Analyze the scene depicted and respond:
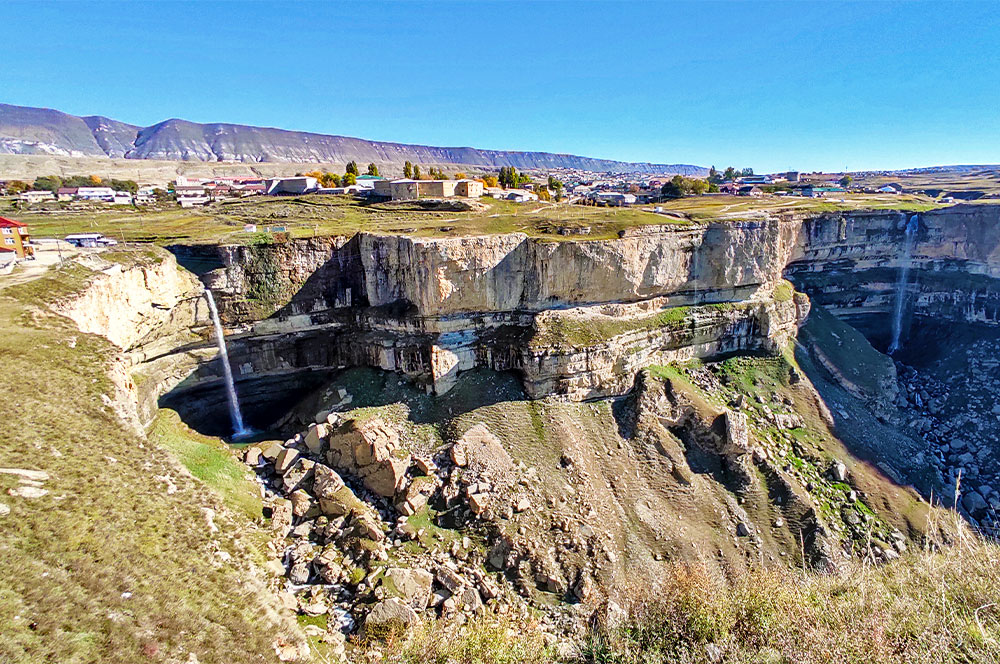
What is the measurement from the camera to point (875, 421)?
26.9 m

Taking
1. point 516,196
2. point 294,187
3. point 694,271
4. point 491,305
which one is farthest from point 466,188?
point 694,271

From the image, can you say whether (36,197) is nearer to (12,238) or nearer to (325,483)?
(12,238)

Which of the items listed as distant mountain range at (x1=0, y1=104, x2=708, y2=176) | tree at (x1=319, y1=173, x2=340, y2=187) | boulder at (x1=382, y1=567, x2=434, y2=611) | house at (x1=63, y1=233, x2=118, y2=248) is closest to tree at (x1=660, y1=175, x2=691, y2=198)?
tree at (x1=319, y1=173, x2=340, y2=187)

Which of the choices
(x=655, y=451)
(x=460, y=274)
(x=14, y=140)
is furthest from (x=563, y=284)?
(x=14, y=140)

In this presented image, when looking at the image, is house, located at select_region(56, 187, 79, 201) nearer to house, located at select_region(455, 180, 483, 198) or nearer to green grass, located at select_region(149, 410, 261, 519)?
house, located at select_region(455, 180, 483, 198)

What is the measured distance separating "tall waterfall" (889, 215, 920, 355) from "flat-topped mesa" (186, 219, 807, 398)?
683 inches

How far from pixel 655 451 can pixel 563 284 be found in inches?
382

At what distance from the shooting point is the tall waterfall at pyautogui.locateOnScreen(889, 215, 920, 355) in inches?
1507

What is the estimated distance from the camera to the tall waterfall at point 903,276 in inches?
1507

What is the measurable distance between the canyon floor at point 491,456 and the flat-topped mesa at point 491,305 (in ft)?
0.48

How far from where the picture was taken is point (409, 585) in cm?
1520

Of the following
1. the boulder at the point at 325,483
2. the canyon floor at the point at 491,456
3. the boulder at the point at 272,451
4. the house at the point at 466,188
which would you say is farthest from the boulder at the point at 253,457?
the house at the point at 466,188

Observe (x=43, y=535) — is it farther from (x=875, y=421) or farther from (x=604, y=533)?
(x=875, y=421)

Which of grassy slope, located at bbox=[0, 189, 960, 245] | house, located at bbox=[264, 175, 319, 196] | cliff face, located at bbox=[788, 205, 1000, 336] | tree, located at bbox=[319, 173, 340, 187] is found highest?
tree, located at bbox=[319, 173, 340, 187]
